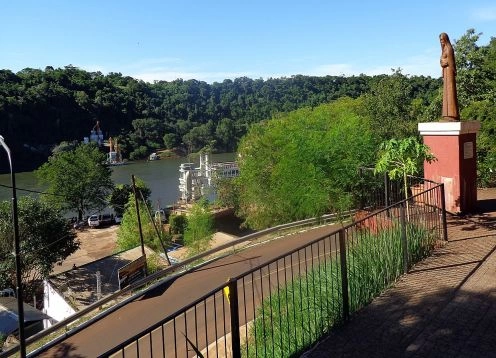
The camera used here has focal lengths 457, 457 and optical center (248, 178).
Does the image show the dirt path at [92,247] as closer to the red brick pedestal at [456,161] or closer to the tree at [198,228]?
the tree at [198,228]

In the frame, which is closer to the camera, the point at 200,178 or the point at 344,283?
the point at 344,283

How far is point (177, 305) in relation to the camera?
10781mm

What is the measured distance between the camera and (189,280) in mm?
12383

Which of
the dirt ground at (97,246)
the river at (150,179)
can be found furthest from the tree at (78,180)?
the river at (150,179)

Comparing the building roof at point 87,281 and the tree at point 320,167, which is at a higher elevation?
the tree at point 320,167

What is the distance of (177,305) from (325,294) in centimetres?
691

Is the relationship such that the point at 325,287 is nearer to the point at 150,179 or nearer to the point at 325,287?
the point at 325,287

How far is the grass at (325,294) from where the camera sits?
13.6 ft

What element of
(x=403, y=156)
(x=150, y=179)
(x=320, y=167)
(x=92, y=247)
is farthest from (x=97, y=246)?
(x=403, y=156)

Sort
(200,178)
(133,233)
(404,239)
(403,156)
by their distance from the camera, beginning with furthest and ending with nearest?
(200,178)
(133,233)
(403,156)
(404,239)

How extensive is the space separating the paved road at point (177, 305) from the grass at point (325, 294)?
241cm

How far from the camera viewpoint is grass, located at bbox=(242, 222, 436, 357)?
13.6 ft

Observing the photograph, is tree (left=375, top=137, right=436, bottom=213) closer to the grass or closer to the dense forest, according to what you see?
the grass

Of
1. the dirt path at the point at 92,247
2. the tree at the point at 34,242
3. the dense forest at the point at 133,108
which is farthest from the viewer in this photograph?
the dense forest at the point at 133,108
